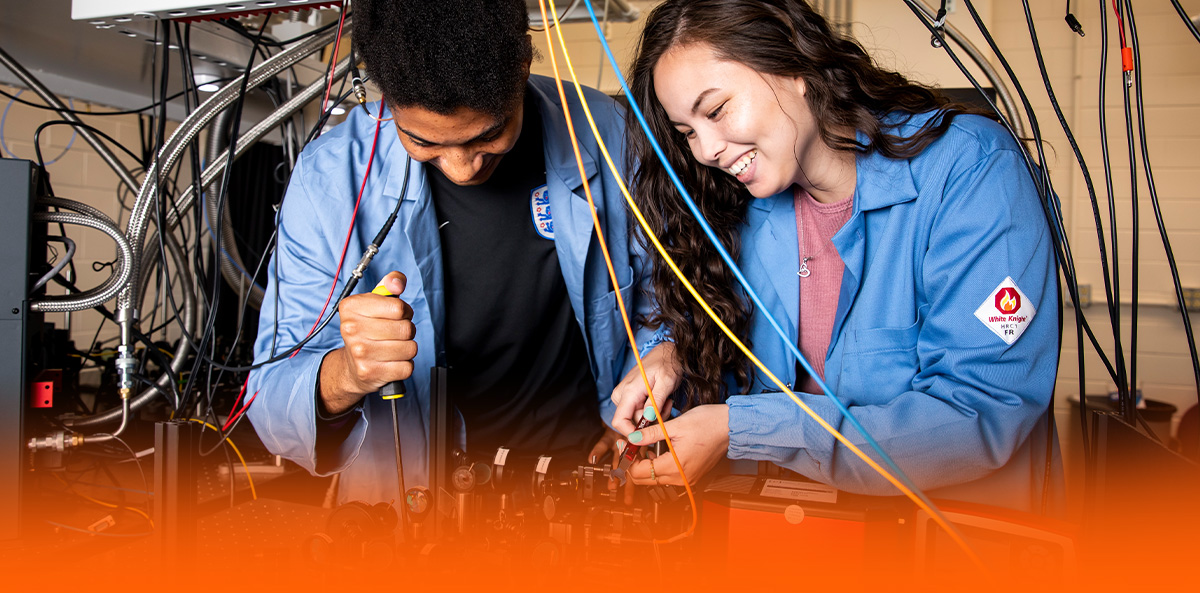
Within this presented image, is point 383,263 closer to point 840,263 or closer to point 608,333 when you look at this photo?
point 608,333

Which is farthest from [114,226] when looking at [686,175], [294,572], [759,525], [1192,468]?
[1192,468]

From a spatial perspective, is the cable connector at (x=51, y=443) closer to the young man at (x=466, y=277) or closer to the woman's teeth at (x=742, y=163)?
the young man at (x=466, y=277)

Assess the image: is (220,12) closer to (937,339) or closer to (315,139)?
(315,139)

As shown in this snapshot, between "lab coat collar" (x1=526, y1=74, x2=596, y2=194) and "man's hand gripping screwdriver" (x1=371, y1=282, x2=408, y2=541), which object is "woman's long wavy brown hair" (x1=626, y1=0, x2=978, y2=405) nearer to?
"lab coat collar" (x1=526, y1=74, x2=596, y2=194)

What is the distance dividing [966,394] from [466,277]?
0.86 m

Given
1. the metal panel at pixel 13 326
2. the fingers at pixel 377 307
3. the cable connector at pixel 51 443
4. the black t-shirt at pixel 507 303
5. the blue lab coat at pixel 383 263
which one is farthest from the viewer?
the black t-shirt at pixel 507 303

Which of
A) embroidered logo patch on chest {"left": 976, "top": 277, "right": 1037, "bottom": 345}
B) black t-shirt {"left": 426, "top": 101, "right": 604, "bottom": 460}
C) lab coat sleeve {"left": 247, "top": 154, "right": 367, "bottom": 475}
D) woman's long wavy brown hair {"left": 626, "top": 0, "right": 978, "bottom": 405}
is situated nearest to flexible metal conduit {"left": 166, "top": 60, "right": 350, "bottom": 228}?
lab coat sleeve {"left": 247, "top": 154, "right": 367, "bottom": 475}

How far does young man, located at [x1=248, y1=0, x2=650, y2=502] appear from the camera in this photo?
1084 mm

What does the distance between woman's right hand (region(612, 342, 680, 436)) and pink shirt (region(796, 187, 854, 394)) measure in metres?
0.23

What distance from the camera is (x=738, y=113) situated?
1.03 m

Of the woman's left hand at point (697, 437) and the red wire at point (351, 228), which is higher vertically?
the red wire at point (351, 228)

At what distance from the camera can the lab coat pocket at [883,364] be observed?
1.07 m

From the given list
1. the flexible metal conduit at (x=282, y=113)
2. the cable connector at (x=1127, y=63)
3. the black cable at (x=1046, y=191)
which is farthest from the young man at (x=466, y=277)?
the cable connector at (x=1127, y=63)

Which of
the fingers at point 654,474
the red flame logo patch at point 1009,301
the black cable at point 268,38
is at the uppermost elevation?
the black cable at point 268,38
